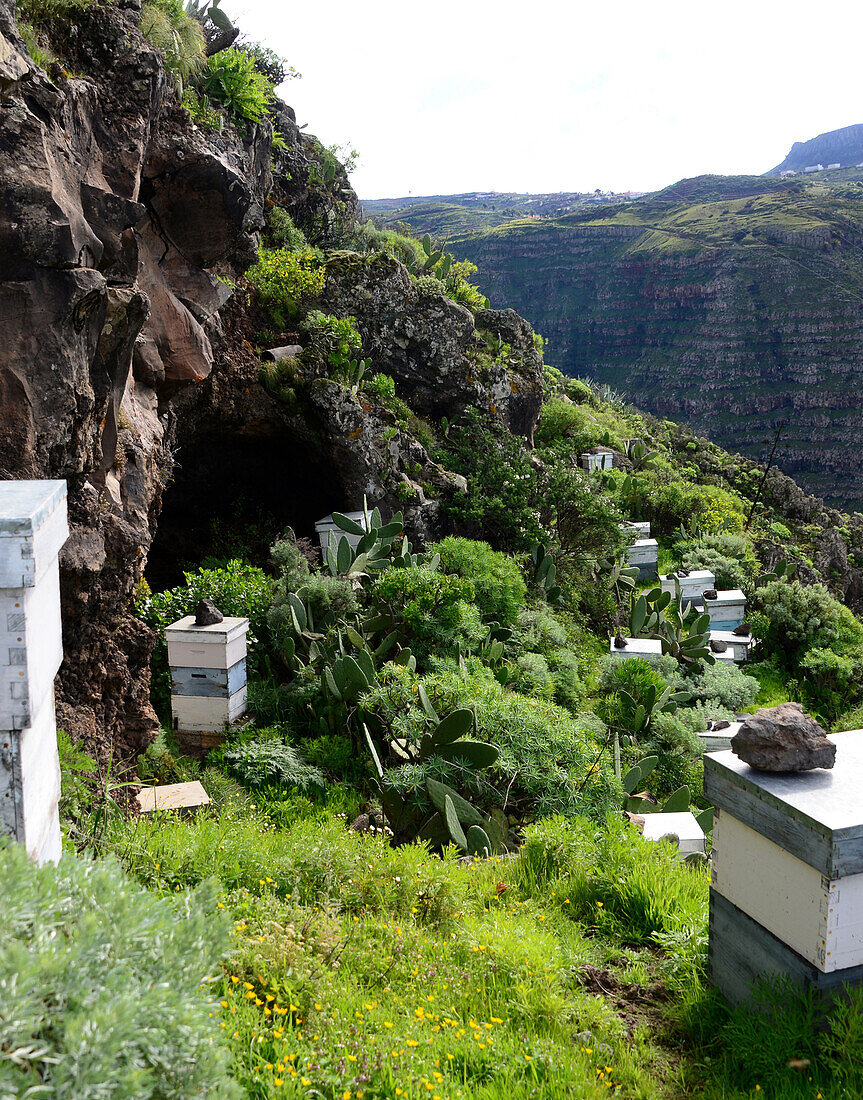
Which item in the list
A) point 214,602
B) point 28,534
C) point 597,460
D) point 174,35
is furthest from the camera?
point 597,460

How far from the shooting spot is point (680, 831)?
529 centimetres

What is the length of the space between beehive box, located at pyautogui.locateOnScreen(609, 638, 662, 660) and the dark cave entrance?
13.8ft

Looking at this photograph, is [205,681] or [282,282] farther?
[282,282]

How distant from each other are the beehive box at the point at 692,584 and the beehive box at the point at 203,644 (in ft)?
28.0

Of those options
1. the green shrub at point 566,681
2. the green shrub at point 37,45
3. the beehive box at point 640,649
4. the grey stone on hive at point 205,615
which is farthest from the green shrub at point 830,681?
the green shrub at point 37,45

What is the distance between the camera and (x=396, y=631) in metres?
7.22

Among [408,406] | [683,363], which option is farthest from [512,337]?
[683,363]

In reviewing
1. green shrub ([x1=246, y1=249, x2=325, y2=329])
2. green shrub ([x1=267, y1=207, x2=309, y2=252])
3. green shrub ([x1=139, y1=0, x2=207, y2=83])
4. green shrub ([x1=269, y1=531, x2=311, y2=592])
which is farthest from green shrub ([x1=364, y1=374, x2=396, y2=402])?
green shrub ([x1=139, y1=0, x2=207, y2=83])

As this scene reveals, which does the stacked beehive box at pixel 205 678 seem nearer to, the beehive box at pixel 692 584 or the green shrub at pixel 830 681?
the beehive box at pixel 692 584

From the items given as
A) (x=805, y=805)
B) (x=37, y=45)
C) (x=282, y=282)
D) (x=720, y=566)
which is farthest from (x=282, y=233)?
(x=805, y=805)

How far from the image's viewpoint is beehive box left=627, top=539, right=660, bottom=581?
44.7 feet

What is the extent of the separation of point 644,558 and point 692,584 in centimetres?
142

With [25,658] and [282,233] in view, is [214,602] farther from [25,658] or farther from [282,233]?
[282,233]

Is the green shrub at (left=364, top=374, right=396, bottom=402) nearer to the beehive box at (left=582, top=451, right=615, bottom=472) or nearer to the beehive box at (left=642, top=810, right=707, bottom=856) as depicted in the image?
the beehive box at (left=582, top=451, right=615, bottom=472)
